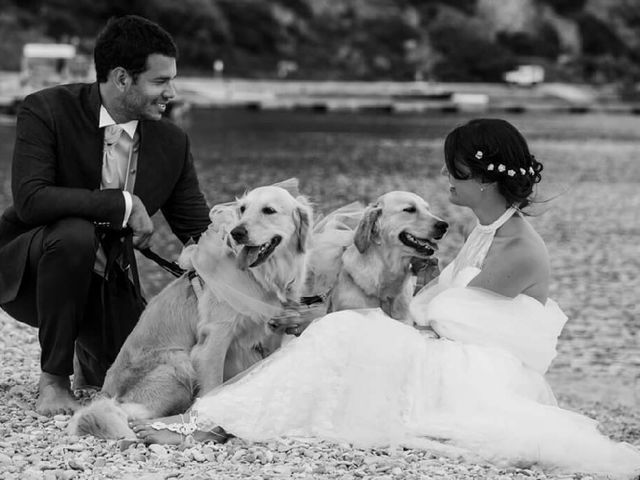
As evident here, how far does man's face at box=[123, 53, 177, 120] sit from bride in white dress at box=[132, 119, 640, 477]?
1558mm

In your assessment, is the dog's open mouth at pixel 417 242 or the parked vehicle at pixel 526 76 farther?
the parked vehicle at pixel 526 76

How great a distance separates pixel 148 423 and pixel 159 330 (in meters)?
0.53

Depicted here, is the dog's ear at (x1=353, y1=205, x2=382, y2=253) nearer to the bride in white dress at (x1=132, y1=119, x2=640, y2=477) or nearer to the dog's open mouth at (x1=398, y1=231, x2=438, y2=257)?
the dog's open mouth at (x1=398, y1=231, x2=438, y2=257)

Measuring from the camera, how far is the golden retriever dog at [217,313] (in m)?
5.92

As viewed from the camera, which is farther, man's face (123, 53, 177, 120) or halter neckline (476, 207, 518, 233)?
man's face (123, 53, 177, 120)

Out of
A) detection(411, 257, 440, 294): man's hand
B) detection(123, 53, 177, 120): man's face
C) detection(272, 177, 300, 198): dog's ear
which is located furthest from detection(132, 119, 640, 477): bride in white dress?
detection(123, 53, 177, 120): man's face

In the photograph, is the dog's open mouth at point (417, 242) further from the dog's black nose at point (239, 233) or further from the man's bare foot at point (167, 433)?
the man's bare foot at point (167, 433)

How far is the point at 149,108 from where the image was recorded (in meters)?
6.36

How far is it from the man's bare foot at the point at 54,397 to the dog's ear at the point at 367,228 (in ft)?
5.83

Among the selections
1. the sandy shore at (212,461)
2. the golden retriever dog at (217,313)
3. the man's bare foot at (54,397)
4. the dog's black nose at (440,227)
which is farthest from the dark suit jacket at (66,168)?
the dog's black nose at (440,227)

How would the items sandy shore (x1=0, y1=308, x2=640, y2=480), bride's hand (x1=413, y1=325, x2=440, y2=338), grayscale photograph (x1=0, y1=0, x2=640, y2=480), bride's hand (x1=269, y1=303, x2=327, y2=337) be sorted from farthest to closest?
bride's hand (x1=269, y1=303, x2=327, y2=337) < bride's hand (x1=413, y1=325, x2=440, y2=338) < grayscale photograph (x1=0, y1=0, x2=640, y2=480) < sandy shore (x1=0, y1=308, x2=640, y2=480)

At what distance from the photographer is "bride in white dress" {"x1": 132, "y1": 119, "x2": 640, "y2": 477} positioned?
217 inches

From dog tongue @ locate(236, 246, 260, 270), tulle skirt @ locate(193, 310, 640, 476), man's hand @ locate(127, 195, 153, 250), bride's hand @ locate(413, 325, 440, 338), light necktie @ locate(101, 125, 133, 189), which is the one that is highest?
light necktie @ locate(101, 125, 133, 189)

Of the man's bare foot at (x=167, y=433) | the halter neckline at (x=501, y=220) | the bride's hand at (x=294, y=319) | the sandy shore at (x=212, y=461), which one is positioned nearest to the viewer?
the sandy shore at (x=212, y=461)
